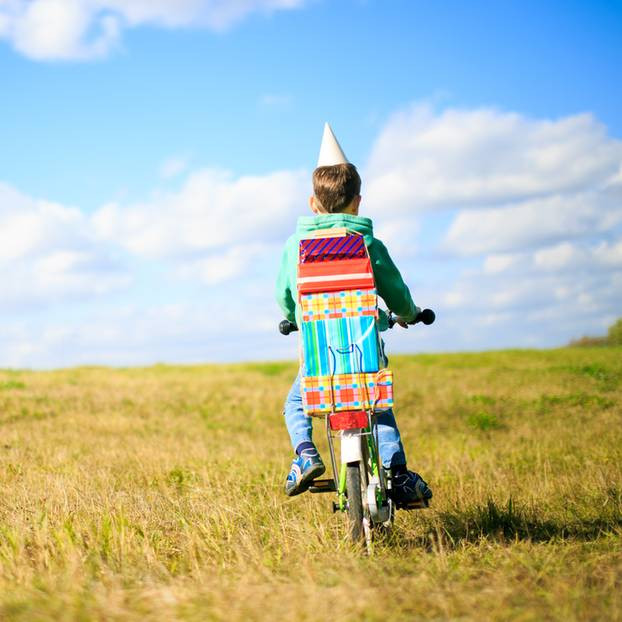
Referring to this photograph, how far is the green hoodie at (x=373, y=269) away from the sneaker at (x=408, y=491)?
98 centimetres

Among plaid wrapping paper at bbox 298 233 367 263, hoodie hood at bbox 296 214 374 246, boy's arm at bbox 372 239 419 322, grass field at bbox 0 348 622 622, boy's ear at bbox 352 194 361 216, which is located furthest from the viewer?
boy's ear at bbox 352 194 361 216

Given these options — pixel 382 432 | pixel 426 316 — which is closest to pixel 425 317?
pixel 426 316

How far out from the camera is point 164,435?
518 inches

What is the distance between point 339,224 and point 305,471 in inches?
60.8

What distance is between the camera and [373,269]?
16.5ft

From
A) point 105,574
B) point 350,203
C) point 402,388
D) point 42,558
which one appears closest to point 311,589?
point 105,574

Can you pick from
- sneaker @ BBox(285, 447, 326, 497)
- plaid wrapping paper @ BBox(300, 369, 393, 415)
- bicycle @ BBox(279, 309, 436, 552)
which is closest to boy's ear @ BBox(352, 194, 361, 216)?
plaid wrapping paper @ BBox(300, 369, 393, 415)

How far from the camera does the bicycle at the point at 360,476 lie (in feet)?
15.1

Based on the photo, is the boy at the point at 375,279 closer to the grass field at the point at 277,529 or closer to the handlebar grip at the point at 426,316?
the handlebar grip at the point at 426,316

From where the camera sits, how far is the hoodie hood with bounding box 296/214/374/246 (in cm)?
483

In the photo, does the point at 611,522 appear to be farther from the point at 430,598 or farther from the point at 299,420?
the point at 430,598

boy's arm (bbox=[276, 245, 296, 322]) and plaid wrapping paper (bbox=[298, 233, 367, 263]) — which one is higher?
plaid wrapping paper (bbox=[298, 233, 367, 263])

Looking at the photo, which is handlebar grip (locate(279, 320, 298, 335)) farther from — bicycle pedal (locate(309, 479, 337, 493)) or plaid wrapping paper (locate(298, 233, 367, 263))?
bicycle pedal (locate(309, 479, 337, 493))

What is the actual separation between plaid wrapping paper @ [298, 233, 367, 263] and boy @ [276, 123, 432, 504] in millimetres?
122
